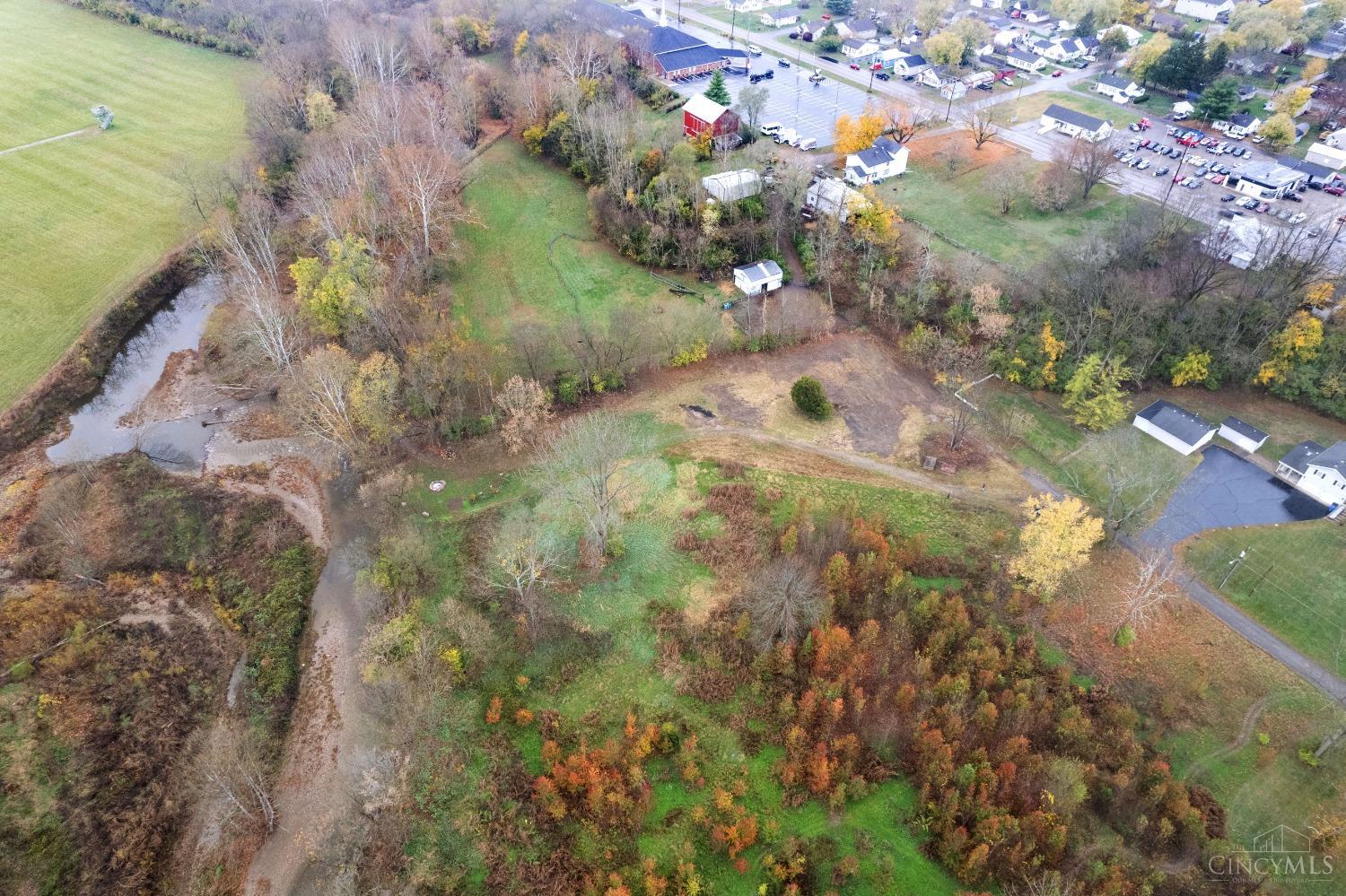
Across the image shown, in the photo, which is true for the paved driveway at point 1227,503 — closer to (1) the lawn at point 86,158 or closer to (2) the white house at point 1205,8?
(1) the lawn at point 86,158

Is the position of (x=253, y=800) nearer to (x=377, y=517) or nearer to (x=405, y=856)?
(x=405, y=856)

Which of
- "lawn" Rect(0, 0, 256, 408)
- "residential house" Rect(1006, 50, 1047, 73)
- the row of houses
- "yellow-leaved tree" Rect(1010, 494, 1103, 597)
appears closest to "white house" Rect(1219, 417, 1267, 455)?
the row of houses

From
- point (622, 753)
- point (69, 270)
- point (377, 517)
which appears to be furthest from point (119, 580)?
point (69, 270)

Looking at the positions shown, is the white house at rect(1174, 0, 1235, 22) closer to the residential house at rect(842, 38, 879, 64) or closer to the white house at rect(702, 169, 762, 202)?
the residential house at rect(842, 38, 879, 64)

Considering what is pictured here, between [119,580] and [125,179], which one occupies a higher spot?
[125,179]

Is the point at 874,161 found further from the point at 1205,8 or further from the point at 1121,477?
the point at 1205,8
